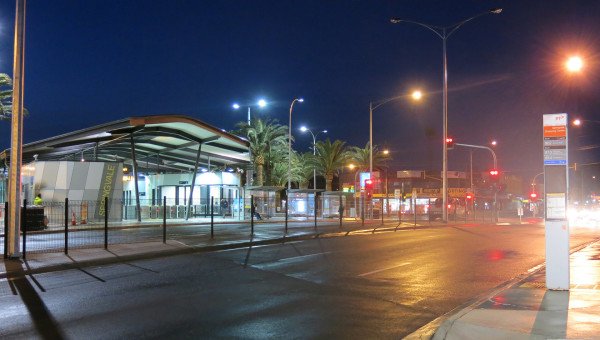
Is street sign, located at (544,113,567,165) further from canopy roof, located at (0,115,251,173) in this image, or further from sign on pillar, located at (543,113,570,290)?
canopy roof, located at (0,115,251,173)

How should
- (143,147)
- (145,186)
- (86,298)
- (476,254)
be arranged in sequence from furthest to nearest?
(145,186) < (143,147) < (476,254) < (86,298)

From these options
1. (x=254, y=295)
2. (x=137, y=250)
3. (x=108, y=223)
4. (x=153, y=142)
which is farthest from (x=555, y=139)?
(x=153, y=142)

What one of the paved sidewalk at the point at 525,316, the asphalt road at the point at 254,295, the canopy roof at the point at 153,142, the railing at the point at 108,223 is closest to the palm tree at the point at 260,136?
the canopy roof at the point at 153,142

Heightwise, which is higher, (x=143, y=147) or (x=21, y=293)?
(x=143, y=147)

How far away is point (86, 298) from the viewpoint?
959cm

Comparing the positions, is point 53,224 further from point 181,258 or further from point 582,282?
point 582,282

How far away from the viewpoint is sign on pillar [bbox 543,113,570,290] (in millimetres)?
9328

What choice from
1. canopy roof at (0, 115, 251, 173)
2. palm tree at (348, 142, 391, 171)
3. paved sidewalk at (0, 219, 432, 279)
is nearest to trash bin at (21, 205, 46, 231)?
canopy roof at (0, 115, 251, 173)

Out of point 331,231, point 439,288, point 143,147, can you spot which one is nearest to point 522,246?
point 331,231

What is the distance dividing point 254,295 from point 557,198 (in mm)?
5864

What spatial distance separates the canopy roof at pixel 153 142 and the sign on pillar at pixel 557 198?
2173 cm

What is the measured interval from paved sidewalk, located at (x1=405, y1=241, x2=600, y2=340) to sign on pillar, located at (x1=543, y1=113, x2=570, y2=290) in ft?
1.36

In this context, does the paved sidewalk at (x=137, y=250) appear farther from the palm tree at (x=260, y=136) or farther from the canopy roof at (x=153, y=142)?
the palm tree at (x=260, y=136)

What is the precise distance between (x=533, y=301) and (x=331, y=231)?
57.2 feet
